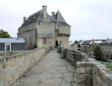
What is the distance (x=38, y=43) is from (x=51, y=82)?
91.4 ft

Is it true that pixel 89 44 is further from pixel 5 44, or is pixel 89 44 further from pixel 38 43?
pixel 5 44

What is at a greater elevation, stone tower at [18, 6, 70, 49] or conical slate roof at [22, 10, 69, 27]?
conical slate roof at [22, 10, 69, 27]

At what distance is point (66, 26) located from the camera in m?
39.0

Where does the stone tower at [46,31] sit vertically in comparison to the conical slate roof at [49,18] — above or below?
below

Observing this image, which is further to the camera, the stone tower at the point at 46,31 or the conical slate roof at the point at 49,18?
the conical slate roof at the point at 49,18

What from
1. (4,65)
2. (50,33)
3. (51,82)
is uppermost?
(50,33)

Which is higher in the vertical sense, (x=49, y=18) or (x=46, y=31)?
(x=49, y=18)

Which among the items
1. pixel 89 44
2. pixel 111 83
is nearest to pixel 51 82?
pixel 111 83

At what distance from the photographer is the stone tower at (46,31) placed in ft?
112

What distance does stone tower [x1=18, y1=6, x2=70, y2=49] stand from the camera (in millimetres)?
34244

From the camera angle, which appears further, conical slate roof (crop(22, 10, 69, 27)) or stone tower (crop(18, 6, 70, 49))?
conical slate roof (crop(22, 10, 69, 27))

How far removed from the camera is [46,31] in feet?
116

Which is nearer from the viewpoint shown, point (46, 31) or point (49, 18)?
point (46, 31)

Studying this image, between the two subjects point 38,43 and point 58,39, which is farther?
point 58,39
